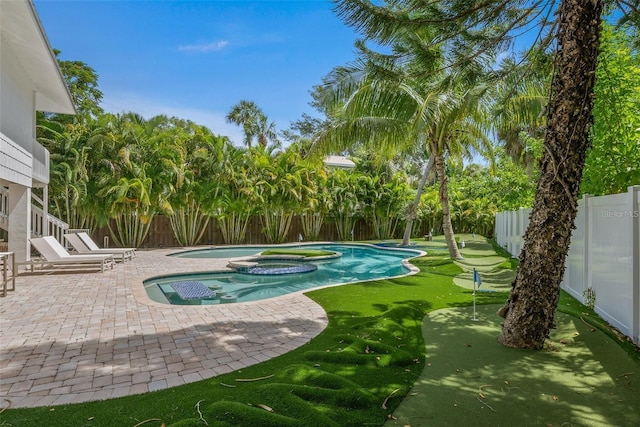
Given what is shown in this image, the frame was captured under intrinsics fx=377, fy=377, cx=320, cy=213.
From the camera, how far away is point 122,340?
16.6ft

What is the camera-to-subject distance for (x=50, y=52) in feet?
33.2

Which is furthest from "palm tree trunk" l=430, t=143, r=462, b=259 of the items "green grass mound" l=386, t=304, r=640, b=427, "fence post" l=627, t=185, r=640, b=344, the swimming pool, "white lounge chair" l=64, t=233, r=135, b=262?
"white lounge chair" l=64, t=233, r=135, b=262

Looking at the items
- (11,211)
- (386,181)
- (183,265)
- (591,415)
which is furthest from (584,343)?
(386,181)

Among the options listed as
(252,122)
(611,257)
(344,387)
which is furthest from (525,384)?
(252,122)

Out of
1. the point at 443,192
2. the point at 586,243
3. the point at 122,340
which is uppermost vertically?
the point at 443,192

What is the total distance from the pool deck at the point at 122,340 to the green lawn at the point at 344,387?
0.91ft

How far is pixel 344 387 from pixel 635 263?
380 cm

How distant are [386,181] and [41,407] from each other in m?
25.5

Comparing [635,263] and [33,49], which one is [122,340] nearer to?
[635,263]

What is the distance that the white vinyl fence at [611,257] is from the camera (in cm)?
456

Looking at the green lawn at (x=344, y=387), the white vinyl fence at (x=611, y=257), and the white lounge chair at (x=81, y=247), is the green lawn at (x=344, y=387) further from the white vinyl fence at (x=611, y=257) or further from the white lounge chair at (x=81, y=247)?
the white lounge chair at (x=81, y=247)

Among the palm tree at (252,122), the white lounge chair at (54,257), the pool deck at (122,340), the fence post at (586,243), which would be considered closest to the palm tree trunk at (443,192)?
the fence post at (586,243)

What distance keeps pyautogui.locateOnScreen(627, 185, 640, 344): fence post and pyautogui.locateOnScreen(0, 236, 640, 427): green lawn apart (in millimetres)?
241

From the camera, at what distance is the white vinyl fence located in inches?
180
